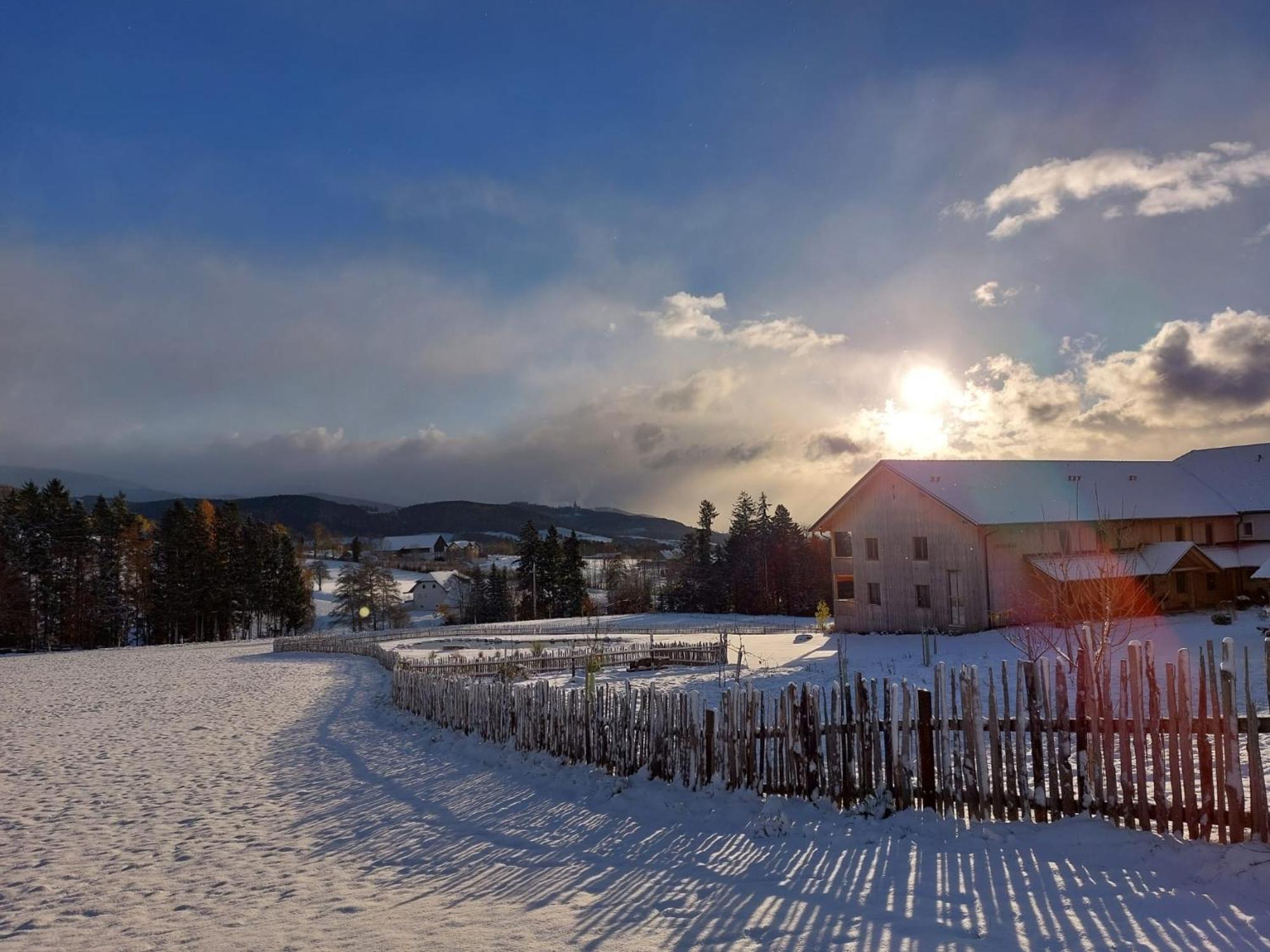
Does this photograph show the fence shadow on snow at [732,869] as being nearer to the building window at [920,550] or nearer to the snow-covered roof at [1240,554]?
the building window at [920,550]

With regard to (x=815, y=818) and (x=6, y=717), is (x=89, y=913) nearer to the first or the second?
(x=815, y=818)

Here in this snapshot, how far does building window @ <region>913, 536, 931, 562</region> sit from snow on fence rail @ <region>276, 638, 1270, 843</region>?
2741 centimetres

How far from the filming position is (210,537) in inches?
2549

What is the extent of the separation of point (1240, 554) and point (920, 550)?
16640 mm

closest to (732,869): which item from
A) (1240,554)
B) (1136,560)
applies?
(1136,560)

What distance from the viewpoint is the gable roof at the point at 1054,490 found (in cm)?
3588

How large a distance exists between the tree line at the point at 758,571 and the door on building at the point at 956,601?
123 feet

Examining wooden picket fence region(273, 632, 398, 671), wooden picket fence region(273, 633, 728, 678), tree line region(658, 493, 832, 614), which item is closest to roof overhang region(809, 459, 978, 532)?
wooden picket fence region(273, 633, 728, 678)

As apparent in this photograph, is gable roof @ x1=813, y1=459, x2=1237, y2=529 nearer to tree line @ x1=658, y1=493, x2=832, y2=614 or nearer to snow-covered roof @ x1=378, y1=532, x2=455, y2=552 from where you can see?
tree line @ x1=658, y1=493, x2=832, y2=614

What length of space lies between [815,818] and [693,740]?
1849 millimetres

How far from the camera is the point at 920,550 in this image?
3675 centimetres

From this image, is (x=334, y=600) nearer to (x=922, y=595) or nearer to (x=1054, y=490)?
(x=922, y=595)

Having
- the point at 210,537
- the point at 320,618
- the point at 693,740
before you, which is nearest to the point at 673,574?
the point at 320,618

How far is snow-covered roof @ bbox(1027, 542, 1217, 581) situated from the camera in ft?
106
